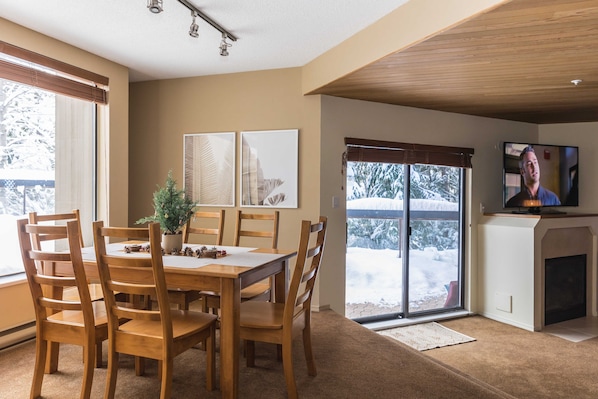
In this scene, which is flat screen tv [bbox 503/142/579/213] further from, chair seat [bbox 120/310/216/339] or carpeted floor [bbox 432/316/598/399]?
chair seat [bbox 120/310/216/339]

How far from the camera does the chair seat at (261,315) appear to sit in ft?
7.28

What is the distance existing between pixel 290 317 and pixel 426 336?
9.03ft

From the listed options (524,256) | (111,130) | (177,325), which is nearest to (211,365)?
(177,325)

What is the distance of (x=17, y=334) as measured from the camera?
3.12m

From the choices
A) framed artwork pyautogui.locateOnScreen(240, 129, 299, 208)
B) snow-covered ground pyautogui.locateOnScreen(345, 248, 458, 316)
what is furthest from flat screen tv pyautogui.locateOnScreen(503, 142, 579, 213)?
framed artwork pyautogui.locateOnScreen(240, 129, 299, 208)

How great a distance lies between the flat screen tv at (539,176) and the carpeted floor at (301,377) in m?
2.98

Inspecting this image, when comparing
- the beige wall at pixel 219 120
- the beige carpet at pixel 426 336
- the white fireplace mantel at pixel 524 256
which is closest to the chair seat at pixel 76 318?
the beige wall at pixel 219 120

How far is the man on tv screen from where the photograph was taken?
16.6 feet

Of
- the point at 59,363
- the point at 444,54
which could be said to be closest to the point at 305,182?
the point at 444,54

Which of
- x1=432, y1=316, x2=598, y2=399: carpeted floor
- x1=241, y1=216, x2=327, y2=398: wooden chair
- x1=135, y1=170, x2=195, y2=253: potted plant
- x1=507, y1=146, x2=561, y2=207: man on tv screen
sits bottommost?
x1=432, y1=316, x2=598, y2=399: carpeted floor

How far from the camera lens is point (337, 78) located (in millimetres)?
3506

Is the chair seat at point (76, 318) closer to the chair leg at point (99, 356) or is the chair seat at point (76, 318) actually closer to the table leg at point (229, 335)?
the chair leg at point (99, 356)

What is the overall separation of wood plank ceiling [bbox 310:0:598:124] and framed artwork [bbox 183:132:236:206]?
1163mm

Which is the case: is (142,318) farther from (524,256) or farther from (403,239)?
(524,256)
